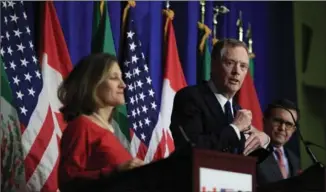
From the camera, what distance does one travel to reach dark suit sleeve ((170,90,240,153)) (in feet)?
9.74

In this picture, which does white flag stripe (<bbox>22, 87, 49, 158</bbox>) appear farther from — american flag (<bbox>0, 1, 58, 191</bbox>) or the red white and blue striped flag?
the red white and blue striped flag

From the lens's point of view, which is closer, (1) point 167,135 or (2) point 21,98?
(2) point 21,98

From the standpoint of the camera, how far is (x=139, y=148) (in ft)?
16.2

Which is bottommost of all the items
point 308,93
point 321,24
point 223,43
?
point 308,93

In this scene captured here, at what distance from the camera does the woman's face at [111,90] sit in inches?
121

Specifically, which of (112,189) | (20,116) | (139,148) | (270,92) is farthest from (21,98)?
(270,92)

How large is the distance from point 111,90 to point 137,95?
1.91 m

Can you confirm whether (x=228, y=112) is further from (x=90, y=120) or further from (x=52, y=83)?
(x=52, y=83)

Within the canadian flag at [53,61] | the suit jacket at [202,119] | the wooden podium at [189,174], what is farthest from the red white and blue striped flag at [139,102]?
the wooden podium at [189,174]

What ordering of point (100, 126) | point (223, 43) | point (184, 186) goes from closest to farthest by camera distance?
point (184, 186), point (100, 126), point (223, 43)

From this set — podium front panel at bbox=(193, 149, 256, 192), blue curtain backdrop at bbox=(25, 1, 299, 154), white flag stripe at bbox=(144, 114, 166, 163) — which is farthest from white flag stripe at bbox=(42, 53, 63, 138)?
podium front panel at bbox=(193, 149, 256, 192)

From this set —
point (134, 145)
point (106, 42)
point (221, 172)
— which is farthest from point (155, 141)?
point (221, 172)

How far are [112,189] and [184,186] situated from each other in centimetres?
31

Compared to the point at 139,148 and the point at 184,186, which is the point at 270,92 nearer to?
the point at 139,148
